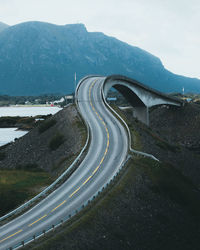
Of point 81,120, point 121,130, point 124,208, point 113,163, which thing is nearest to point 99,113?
point 81,120

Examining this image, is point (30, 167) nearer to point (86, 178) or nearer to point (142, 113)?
point (86, 178)

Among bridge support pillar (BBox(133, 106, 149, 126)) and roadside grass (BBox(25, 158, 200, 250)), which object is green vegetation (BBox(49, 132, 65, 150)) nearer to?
roadside grass (BBox(25, 158, 200, 250))

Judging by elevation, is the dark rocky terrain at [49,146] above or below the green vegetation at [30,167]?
above

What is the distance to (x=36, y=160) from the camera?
5584 centimetres

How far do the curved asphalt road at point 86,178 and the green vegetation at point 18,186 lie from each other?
11.3 feet

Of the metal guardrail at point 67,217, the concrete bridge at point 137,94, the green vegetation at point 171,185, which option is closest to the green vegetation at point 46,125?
the concrete bridge at point 137,94

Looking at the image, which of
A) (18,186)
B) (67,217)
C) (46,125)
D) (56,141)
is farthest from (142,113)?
(67,217)

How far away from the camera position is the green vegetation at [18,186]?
3600 centimetres

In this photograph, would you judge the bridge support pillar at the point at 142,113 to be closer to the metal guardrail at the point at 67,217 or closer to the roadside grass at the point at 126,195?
the roadside grass at the point at 126,195

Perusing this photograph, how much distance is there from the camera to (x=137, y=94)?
89.0 meters

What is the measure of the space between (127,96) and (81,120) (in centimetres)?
3344

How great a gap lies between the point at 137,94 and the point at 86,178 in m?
A: 52.4

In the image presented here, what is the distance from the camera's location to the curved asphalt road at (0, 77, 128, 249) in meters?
29.1

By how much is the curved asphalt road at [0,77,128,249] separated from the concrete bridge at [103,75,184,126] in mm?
11831
